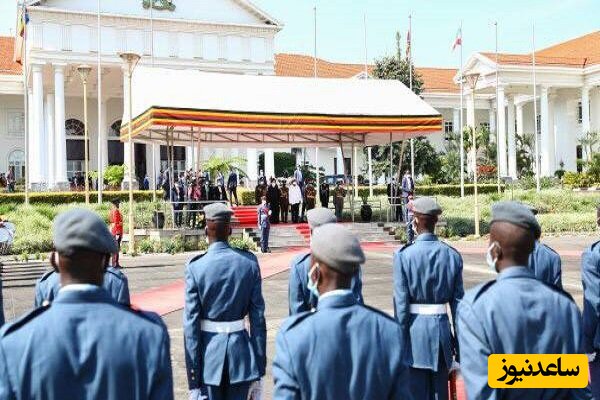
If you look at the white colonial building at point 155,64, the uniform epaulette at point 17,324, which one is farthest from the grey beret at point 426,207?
the white colonial building at point 155,64

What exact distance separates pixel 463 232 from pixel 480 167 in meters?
28.4

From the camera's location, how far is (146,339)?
2.90 m

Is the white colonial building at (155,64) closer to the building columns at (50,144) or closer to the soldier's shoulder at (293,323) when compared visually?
the building columns at (50,144)

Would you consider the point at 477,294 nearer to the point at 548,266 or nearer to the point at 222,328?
the point at 222,328

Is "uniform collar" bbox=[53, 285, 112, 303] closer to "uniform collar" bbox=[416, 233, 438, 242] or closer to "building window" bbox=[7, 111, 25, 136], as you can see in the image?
"uniform collar" bbox=[416, 233, 438, 242]

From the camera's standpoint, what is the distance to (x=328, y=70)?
67.3 metres

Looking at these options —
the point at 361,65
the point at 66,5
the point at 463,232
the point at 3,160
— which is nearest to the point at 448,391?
the point at 463,232

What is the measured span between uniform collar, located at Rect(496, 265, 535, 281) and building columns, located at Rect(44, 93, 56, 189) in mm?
46622

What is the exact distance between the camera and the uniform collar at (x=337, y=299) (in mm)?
3084

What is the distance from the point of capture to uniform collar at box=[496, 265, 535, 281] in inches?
132

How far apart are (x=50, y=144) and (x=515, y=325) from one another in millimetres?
50574

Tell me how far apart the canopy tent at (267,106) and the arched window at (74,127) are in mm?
32462

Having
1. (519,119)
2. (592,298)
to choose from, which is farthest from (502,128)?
(592,298)

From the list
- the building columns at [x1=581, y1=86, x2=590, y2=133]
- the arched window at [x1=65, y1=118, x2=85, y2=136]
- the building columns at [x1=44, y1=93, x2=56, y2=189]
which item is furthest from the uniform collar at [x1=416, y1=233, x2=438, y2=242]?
the arched window at [x1=65, y1=118, x2=85, y2=136]
